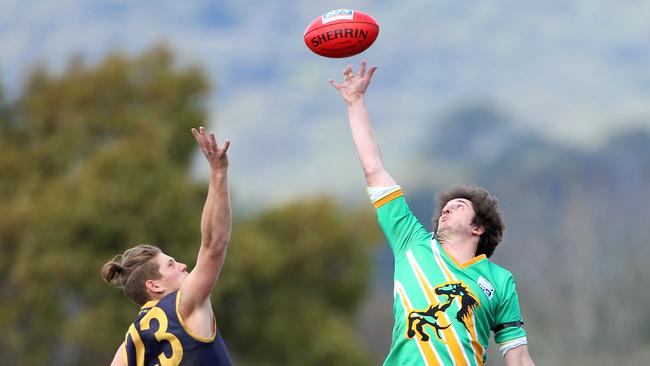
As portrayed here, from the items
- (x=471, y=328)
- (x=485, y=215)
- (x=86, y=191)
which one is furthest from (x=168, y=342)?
(x=86, y=191)

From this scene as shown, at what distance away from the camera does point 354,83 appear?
6074mm

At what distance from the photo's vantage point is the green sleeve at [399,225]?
577cm

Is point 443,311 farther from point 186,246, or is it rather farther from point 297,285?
point 297,285

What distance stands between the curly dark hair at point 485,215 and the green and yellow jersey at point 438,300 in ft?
0.64

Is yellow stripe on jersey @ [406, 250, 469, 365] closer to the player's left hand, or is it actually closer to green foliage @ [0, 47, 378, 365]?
the player's left hand

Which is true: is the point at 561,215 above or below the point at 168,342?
below

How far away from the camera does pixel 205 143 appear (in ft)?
17.1

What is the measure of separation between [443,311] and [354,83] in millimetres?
1518

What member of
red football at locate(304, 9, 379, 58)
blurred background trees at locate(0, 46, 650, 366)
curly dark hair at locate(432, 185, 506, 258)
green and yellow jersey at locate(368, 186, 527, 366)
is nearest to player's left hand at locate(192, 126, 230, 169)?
green and yellow jersey at locate(368, 186, 527, 366)

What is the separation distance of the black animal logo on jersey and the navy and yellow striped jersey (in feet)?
3.40

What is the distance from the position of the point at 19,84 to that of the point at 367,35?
67.1 ft

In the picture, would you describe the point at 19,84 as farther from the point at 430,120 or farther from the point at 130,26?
the point at 430,120

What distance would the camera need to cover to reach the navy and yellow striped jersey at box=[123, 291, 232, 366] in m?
5.29

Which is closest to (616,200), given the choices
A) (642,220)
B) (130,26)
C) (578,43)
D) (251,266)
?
(642,220)
